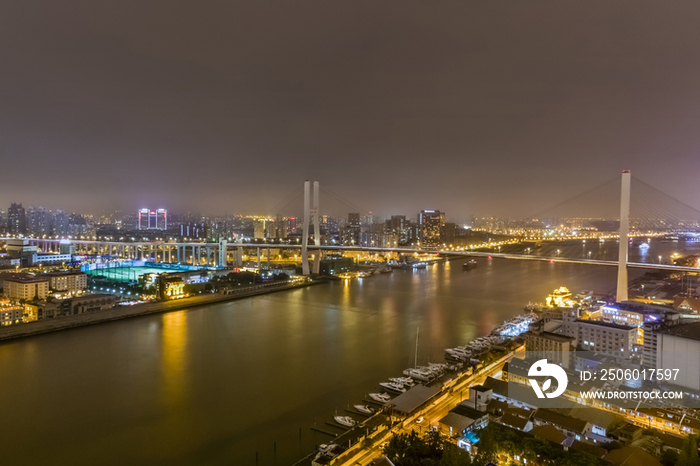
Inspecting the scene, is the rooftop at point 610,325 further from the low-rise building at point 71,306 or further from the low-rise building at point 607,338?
the low-rise building at point 71,306

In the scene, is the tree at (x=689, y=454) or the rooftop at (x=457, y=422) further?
the rooftop at (x=457, y=422)

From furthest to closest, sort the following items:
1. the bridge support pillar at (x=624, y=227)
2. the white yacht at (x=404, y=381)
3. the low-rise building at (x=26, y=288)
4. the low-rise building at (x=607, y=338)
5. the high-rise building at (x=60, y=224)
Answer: the high-rise building at (x=60, y=224) → the low-rise building at (x=26, y=288) → the bridge support pillar at (x=624, y=227) → the low-rise building at (x=607, y=338) → the white yacht at (x=404, y=381)

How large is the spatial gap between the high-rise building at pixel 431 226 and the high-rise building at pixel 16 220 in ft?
57.9

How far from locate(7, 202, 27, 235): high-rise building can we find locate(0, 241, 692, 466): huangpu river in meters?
16.7

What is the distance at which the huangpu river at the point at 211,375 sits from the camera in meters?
2.36

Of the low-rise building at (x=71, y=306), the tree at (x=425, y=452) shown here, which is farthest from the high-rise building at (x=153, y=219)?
the tree at (x=425, y=452)

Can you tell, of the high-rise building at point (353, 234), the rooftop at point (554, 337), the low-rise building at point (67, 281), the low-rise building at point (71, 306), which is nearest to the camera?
the rooftop at point (554, 337)

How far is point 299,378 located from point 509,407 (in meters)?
1.66

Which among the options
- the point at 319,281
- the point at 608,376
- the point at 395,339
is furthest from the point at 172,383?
the point at 319,281

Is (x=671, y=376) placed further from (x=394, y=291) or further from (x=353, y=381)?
(x=394, y=291)

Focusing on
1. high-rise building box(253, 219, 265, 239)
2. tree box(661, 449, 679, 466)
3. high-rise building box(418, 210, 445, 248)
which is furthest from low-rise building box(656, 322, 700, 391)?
high-rise building box(253, 219, 265, 239)

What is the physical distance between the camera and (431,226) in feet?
60.5

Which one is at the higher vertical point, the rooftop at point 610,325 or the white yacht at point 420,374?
the rooftop at point 610,325

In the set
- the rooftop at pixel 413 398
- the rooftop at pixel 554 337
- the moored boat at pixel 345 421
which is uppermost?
the rooftop at pixel 554 337
